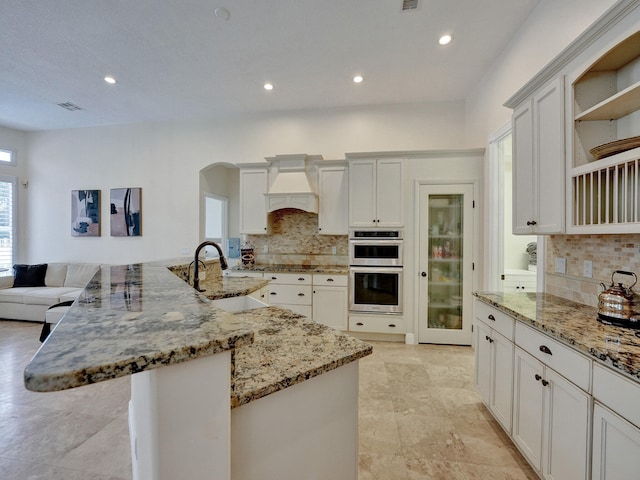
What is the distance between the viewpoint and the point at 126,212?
4.99 metres

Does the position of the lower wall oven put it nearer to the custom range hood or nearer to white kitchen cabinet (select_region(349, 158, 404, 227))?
white kitchen cabinet (select_region(349, 158, 404, 227))

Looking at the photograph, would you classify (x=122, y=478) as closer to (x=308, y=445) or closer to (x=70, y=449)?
(x=70, y=449)

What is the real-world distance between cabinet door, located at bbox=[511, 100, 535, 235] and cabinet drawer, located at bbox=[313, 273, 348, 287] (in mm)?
2096

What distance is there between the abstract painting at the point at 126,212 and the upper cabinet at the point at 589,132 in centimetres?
549

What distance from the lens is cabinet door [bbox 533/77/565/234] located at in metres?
1.68

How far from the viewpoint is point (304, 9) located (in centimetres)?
243

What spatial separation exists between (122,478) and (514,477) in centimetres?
227

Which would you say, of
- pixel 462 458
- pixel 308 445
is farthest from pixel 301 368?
pixel 462 458

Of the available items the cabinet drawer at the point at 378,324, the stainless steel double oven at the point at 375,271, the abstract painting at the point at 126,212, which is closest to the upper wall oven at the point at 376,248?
the stainless steel double oven at the point at 375,271

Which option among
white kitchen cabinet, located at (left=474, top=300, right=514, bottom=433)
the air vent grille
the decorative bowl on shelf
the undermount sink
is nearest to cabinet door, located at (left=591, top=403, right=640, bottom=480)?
white kitchen cabinet, located at (left=474, top=300, right=514, bottom=433)

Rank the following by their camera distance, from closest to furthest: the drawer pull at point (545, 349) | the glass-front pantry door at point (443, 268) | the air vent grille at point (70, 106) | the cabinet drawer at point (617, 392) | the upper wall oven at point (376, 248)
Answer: the cabinet drawer at point (617, 392) → the drawer pull at point (545, 349) → the glass-front pantry door at point (443, 268) → the upper wall oven at point (376, 248) → the air vent grille at point (70, 106)

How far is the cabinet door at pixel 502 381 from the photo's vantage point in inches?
71.2

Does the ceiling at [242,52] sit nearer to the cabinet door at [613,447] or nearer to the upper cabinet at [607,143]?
the upper cabinet at [607,143]

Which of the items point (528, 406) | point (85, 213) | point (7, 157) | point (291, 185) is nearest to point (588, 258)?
point (528, 406)
